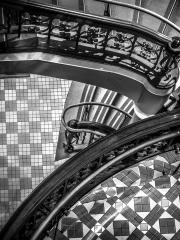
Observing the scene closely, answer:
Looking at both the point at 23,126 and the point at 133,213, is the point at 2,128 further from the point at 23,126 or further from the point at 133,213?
the point at 133,213

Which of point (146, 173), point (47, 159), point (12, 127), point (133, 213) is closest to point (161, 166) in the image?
point (146, 173)

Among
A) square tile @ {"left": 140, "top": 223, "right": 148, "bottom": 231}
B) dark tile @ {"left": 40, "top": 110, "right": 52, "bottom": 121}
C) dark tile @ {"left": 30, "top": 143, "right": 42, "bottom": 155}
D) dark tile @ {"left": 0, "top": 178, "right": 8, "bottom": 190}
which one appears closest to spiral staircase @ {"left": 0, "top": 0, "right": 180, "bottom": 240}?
square tile @ {"left": 140, "top": 223, "right": 148, "bottom": 231}

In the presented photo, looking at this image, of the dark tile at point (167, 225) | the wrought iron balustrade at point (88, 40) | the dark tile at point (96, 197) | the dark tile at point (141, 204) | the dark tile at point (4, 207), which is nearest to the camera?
the wrought iron balustrade at point (88, 40)

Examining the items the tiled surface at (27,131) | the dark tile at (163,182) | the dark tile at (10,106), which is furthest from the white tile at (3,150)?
the dark tile at (163,182)

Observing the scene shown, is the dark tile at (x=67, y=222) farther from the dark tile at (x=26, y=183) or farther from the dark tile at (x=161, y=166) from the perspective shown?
the dark tile at (x=161, y=166)

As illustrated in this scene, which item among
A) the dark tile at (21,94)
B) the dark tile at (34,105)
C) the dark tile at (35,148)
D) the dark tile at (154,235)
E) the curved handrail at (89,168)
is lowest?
the dark tile at (35,148)

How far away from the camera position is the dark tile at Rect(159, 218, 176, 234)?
6770mm

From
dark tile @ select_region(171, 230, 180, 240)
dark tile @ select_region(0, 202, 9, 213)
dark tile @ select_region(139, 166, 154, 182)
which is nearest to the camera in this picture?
dark tile @ select_region(171, 230, 180, 240)

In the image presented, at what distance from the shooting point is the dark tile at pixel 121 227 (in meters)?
6.78

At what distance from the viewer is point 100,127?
25.1 feet

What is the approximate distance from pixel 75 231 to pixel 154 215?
124 cm

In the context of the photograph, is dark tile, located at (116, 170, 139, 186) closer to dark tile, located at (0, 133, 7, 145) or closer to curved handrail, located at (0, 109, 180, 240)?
curved handrail, located at (0, 109, 180, 240)

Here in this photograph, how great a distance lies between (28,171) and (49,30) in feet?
9.50

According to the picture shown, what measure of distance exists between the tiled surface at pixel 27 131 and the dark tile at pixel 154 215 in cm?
196
